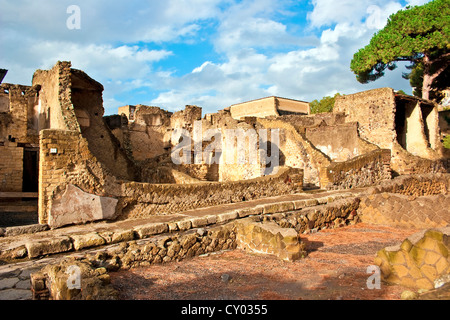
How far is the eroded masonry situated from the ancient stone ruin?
0.04 metres

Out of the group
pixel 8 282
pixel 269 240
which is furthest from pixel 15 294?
pixel 269 240

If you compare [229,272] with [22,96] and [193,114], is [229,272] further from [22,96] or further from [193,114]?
[193,114]

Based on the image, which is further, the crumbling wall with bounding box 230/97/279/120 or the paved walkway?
the crumbling wall with bounding box 230/97/279/120

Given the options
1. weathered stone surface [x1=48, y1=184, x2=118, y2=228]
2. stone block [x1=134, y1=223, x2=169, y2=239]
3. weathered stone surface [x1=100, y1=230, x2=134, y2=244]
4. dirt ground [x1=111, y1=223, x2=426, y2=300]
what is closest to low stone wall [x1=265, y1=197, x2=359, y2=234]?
dirt ground [x1=111, y1=223, x2=426, y2=300]

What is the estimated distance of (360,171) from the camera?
494 inches

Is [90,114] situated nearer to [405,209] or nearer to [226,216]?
[226,216]

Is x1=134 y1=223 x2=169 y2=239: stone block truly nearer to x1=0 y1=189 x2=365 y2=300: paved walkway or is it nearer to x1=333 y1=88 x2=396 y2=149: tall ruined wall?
x1=0 y1=189 x2=365 y2=300: paved walkway

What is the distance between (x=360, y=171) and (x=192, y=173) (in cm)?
645

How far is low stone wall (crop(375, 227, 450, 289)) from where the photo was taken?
3549mm

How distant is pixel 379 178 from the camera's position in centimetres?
1355

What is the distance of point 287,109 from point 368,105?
64.7 ft

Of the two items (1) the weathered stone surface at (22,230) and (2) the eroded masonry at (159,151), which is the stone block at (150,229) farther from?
(1) the weathered stone surface at (22,230)

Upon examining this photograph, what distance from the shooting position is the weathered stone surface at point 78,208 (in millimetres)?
6508
